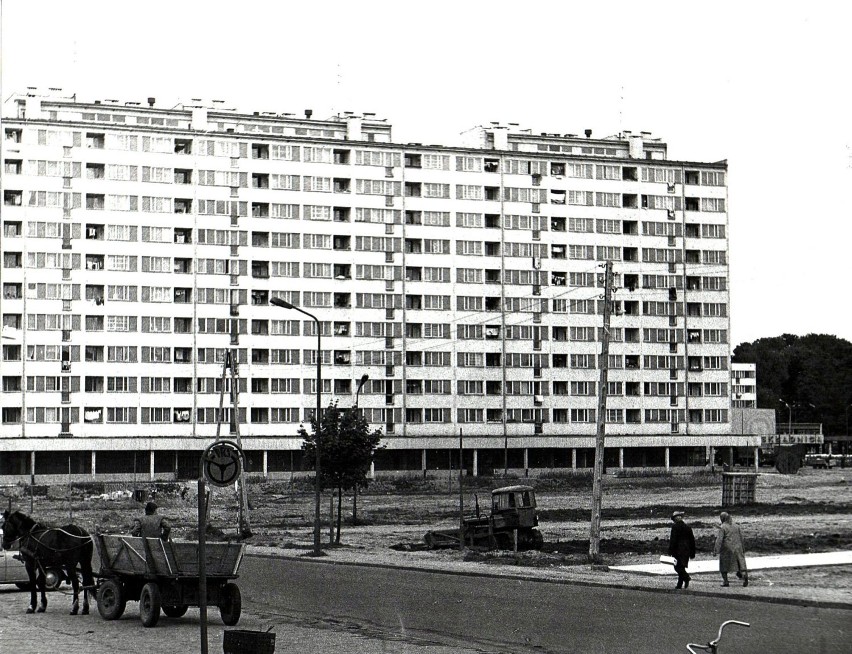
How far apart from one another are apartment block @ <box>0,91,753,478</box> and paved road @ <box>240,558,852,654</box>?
228ft

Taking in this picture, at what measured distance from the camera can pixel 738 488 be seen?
2394 inches

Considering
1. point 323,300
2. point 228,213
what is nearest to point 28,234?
point 228,213

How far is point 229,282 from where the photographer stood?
336ft

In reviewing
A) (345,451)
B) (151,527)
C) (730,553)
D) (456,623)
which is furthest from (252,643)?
(345,451)

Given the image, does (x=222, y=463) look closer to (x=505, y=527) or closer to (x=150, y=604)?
(x=150, y=604)

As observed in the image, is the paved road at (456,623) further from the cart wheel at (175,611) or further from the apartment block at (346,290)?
the apartment block at (346,290)

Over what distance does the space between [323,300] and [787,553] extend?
234 ft

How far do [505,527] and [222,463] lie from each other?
27.8m

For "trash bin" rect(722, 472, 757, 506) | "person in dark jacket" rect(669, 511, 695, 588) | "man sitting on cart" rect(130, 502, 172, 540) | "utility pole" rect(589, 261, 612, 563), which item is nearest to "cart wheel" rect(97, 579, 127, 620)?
"man sitting on cart" rect(130, 502, 172, 540)

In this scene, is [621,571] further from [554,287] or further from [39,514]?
[554,287]

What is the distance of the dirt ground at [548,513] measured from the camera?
131ft

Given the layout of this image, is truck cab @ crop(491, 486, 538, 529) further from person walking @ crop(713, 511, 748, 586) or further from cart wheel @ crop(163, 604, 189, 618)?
cart wheel @ crop(163, 604, 189, 618)

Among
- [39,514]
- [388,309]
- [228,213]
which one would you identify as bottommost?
[39,514]

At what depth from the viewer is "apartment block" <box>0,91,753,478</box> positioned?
97625 millimetres
